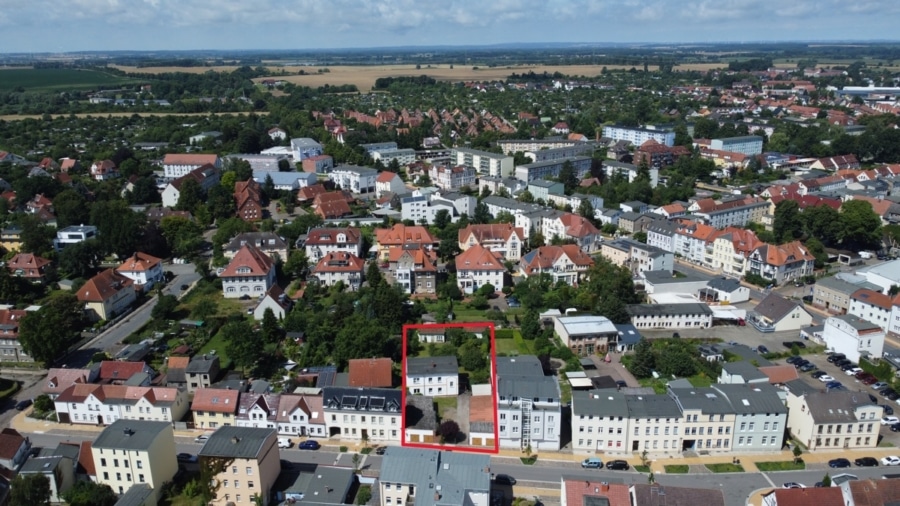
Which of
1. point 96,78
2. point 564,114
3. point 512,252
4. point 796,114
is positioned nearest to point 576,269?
point 512,252

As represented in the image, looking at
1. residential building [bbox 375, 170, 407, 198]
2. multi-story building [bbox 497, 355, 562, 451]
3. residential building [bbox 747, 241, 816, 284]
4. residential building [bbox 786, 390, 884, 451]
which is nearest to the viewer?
multi-story building [bbox 497, 355, 562, 451]

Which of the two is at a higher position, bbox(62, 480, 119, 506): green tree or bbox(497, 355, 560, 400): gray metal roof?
bbox(497, 355, 560, 400): gray metal roof

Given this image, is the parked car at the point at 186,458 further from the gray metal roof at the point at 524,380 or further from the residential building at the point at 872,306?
the residential building at the point at 872,306

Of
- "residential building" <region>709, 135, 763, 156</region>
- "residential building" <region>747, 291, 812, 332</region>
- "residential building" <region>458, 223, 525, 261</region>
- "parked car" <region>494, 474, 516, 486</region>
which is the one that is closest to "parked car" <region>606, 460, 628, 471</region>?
"parked car" <region>494, 474, 516, 486</region>

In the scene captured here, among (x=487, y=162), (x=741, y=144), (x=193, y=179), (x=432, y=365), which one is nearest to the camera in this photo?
(x=432, y=365)

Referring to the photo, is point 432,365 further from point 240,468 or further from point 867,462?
point 867,462

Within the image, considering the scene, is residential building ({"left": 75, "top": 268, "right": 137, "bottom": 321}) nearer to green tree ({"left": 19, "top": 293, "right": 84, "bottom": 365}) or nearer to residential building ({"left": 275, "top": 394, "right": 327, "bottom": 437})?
green tree ({"left": 19, "top": 293, "right": 84, "bottom": 365})

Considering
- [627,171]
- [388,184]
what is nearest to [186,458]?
[388,184]
